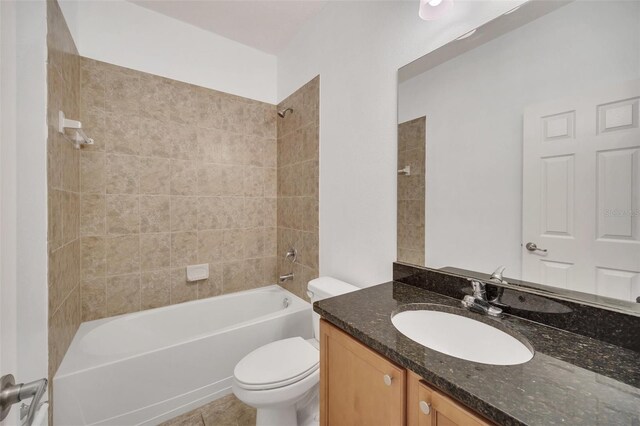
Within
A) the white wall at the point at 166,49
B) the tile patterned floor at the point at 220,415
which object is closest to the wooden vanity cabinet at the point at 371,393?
the tile patterned floor at the point at 220,415

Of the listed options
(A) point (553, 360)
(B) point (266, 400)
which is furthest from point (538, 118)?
(B) point (266, 400)

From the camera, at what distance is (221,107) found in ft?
7.37

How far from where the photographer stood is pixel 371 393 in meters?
0.78

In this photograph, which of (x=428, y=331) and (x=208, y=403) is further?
(x=208, y=403)

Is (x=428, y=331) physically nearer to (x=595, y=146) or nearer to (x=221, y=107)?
(x=595, y=146)

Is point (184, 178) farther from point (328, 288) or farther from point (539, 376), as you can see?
point (539, 376)

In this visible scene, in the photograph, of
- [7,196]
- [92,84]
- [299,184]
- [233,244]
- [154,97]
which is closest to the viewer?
[7,196]

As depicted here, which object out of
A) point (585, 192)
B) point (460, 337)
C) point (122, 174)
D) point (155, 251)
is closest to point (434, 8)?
point (585, 192)

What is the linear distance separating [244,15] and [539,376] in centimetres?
254

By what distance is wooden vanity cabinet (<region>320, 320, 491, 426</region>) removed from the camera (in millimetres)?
604

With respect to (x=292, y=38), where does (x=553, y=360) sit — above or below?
below

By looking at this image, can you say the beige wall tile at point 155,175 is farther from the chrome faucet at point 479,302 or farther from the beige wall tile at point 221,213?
the chrome faucet at point 479,302

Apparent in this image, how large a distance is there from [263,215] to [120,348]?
142 cm

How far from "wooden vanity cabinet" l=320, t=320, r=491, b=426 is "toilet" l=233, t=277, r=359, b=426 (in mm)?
314
